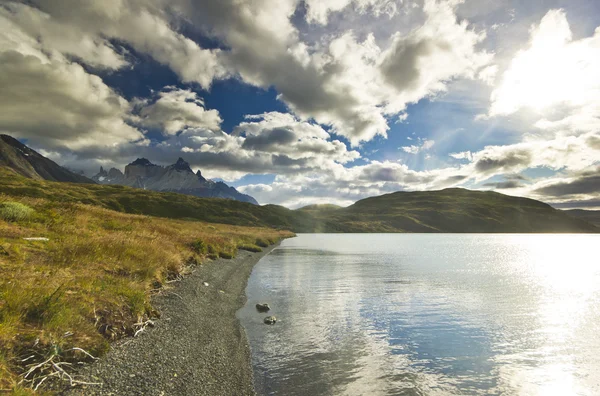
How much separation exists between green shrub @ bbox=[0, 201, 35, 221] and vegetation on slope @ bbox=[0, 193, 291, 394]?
0.18ft

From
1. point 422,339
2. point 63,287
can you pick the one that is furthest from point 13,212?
point 422,339

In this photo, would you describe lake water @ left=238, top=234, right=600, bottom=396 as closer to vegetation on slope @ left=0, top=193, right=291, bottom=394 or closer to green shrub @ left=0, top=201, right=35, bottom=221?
vegetation on slope @ left=0, top=193, right=291, bottom=394

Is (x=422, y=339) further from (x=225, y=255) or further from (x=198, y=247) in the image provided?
(x=225, y=255)

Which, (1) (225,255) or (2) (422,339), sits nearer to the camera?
(2) (422,339)

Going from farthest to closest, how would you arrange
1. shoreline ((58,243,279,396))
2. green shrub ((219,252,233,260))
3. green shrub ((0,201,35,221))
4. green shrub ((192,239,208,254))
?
green shrub ((219,252,233,260)) < green shrub ((192,239,208,254)) < green shrub ((0,201,35,221)) < shoreline ((58,243,279,396))

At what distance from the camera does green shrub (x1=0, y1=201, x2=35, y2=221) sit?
834 inches

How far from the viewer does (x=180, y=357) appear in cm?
1288

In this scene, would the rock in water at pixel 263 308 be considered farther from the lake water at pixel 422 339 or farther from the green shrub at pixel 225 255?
the green shrub at pixel 225 255

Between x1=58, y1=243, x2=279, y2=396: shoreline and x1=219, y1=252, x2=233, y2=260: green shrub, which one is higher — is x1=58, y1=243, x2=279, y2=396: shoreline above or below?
below

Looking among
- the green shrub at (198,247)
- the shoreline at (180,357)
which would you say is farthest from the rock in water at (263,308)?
the green shrub at (198,247)

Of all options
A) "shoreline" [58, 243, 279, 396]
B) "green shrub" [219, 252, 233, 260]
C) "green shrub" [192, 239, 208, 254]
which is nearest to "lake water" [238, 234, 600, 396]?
"shoreline" [58, 243, 279, 396]

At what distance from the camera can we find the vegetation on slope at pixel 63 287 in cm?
899

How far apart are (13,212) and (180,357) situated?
714 inches

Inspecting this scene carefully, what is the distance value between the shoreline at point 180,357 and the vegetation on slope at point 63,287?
80cm
